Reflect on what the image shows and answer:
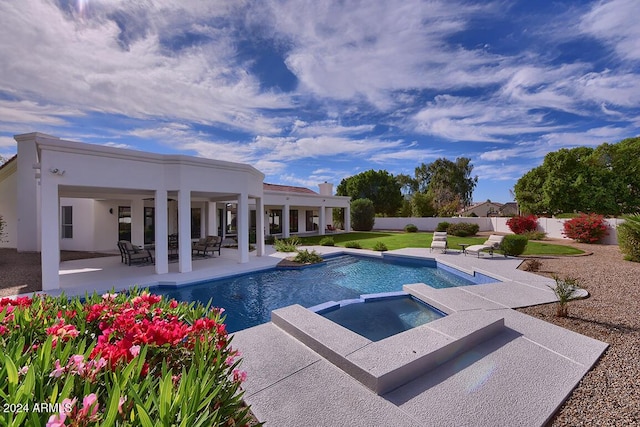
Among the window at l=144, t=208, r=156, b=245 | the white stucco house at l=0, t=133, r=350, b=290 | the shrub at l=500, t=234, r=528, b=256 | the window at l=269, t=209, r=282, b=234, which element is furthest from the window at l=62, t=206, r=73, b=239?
the shrub at l=500, t=234, r=528, b=256

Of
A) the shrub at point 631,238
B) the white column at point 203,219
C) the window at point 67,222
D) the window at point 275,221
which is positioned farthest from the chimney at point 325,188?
the shrub at point 631,238

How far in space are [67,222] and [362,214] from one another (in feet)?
85.9

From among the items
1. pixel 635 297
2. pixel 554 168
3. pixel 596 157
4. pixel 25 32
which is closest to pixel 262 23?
pixel 25 32

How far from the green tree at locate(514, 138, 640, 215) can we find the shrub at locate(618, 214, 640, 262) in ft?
72.3

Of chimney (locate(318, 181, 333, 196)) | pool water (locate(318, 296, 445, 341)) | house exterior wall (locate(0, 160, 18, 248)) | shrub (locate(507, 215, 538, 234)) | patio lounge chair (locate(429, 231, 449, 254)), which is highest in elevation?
chimney (locate(318, 181, 333, 196))

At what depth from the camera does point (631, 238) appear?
511 inches

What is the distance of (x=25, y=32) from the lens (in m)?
8.69

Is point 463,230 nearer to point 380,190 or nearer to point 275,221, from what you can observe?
point 275,221

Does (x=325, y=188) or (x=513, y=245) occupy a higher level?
(x=325, y=188)

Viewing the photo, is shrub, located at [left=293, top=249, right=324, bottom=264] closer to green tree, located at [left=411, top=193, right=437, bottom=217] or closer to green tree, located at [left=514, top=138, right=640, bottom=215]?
green tree, located at [left=411, top=193, right=437, bottom=217]

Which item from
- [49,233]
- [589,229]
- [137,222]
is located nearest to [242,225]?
[49,233]

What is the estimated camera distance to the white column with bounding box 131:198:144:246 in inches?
735

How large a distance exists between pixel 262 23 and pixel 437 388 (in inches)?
512

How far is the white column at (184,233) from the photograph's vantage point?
11.8 meters
